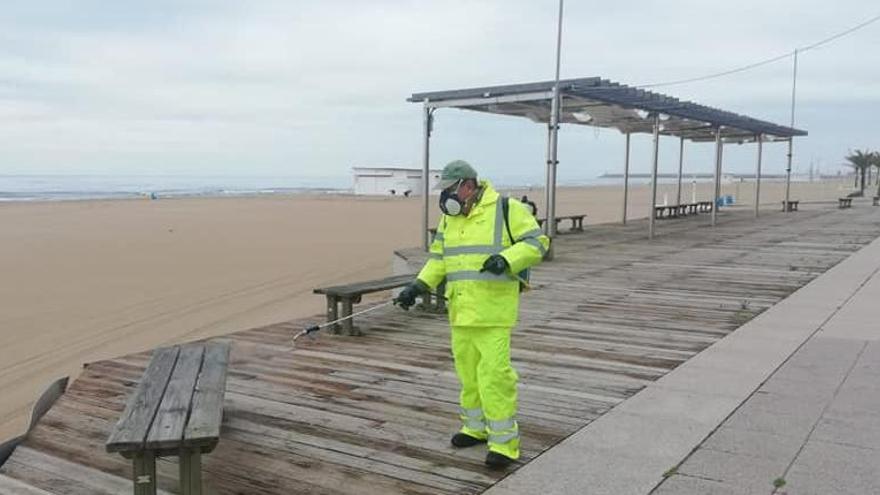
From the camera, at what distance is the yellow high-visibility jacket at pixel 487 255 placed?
14.0ft

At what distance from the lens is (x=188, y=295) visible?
14.0 meters

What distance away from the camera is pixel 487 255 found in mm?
4293

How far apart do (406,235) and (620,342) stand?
60.3 ft

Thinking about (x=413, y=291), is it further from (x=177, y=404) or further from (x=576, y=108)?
(x=576, y=108)

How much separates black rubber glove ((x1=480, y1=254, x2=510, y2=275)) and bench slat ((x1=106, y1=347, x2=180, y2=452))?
73.1 inches

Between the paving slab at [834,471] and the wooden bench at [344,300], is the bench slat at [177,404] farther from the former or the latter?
the paving slab at [834,471]

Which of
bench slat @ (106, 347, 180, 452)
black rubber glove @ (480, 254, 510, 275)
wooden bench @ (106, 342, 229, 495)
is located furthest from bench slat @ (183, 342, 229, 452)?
black rubber glove @ (480, 254, 510, 275)

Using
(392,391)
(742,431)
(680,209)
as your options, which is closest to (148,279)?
(392,391)

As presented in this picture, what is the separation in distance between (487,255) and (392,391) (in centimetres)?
186

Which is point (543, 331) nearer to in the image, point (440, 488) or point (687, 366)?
point (687, 366)

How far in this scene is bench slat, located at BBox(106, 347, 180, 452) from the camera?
355 centimetres

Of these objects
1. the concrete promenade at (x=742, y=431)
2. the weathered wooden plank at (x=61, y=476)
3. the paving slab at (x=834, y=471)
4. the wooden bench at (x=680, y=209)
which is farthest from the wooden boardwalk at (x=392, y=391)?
the wooden bench at (x=680, y=209)

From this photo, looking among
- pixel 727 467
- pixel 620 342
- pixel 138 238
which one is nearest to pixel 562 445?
pixel 727 467

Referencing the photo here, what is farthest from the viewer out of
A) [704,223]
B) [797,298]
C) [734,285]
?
[704,223]
